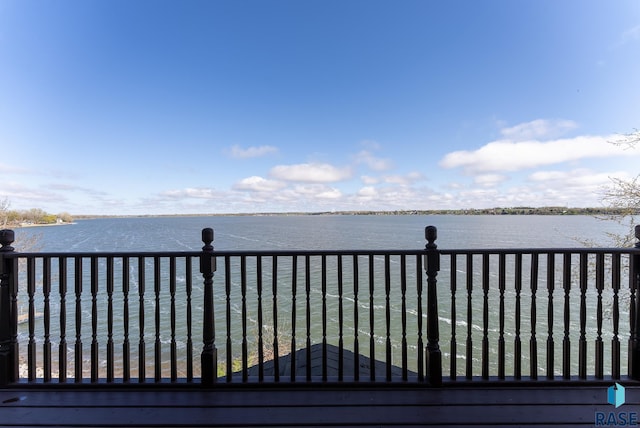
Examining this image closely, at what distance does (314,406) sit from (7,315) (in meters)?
2.15

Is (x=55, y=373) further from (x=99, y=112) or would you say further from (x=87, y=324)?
(x=99, y=112)

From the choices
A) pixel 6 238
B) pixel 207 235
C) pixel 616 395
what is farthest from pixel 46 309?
pixel 616 395

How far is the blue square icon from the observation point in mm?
1721

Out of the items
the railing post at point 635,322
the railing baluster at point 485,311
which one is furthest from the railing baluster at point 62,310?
the railing post at point 635,322

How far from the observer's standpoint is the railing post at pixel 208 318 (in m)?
1.91

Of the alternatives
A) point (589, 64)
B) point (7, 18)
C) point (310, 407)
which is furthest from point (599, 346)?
point (589, 64)

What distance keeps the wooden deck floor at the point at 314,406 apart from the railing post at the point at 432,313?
11 cm

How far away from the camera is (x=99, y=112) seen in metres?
14.8

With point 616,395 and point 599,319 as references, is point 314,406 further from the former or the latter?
point 599,319

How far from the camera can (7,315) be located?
1.96 meters

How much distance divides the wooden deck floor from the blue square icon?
0.02 metres

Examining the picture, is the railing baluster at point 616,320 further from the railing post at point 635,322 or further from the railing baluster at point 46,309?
the railing baluster at point 46,309

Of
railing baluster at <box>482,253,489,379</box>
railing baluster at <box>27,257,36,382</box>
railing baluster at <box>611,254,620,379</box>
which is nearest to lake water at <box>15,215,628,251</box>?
railing baluster at <box>611,254,620,379</box>

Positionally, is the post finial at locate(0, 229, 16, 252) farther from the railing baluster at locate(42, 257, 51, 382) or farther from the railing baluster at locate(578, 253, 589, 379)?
the railing baluster at locate(578, 253, 589, 379)
